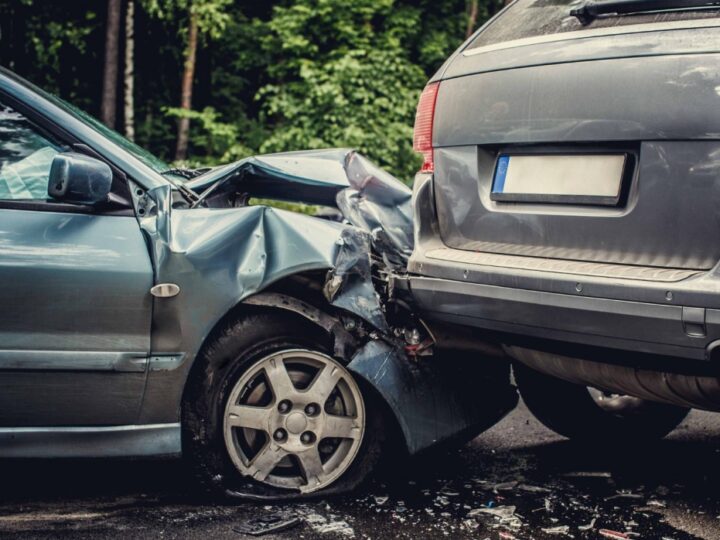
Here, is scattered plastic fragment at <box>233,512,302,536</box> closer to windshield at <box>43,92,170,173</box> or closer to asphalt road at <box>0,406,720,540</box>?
asphalt road at <box>0,406,720,540</box>

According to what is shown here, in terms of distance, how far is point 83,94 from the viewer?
16.8 metres

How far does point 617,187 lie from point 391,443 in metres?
1.31

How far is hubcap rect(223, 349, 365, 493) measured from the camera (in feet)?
11.0

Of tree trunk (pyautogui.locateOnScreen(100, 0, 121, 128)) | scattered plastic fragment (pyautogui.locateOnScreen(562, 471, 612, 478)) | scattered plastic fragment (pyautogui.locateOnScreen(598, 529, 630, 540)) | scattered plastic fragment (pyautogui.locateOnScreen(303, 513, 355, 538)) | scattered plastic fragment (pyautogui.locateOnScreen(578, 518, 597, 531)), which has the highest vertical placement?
tree trunk (pyautogui.locateOnScreen(100, 0, 121, 128))

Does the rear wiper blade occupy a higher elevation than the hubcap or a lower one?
higher

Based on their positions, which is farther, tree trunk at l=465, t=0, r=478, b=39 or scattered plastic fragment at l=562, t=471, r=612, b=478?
tree trunk at l=465, t=0, r=478, b=39

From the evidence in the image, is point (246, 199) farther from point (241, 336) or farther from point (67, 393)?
point (67, 393)

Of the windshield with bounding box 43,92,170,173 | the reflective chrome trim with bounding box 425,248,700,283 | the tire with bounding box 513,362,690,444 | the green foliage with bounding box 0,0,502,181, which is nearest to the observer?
the reflective chrome trim with bounding box 425,248,700,283

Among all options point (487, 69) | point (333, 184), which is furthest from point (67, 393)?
point (487, 69)

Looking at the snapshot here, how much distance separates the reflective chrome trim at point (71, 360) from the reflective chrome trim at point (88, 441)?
8.5 inches

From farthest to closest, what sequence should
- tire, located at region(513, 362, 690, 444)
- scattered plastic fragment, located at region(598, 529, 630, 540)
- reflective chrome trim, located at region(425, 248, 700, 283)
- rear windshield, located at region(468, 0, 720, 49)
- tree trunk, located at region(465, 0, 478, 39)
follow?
tree trunk, located at region(465, 0, 478, 39), tire, located at region(513, 362, 690, 444), scattered plastic fragment, located at region(598, 529, 630, 540), rear windshield, located at region(468, 0, 720, 49), reflective chrome trim, located at region(425, 248, 700, 283)

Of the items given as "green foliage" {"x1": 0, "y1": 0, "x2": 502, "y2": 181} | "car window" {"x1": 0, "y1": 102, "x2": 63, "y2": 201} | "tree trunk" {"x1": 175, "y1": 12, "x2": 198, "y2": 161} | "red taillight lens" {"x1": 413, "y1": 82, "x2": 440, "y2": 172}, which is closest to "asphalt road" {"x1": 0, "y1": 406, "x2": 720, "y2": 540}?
"car window" {"x1": 0, "y1": 102, "x2": 63, "y2": 201}

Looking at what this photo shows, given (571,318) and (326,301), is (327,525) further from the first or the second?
(571,318)

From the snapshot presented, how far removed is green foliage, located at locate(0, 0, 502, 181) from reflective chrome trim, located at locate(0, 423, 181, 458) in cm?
1174
